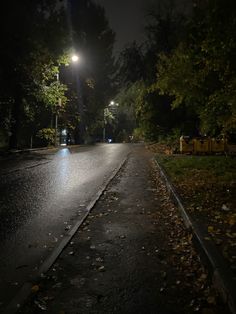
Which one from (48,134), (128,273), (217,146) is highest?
(48,134)

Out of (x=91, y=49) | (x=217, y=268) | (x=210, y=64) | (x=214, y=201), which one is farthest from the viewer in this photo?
(x=91, y=49)

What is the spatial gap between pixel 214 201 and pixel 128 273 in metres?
4.95

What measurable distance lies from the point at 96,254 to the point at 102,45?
54.2m

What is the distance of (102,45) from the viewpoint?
187ft

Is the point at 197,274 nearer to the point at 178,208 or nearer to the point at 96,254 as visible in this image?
the point at 96,254

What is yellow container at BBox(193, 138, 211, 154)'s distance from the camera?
92.4 ft

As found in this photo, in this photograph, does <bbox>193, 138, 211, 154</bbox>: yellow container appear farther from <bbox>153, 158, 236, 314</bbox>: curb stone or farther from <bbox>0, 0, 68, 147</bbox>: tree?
<bbox>153, 158, 236, 314</bbox>: curb stone

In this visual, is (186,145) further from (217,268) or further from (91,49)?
(91,49)

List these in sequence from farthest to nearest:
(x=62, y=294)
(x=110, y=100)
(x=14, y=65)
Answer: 1. (x=110, y=100)
2. (x=14, y=65)
3. (x=62, y=294)

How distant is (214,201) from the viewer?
31.6 feet

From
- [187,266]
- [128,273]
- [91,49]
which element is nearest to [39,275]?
[128,273]

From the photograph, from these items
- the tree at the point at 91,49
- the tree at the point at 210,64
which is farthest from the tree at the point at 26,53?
the tree at the point at 91,49

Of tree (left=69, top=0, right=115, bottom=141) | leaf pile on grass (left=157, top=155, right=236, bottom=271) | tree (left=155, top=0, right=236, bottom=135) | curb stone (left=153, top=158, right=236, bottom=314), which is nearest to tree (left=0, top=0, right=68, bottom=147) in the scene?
tree (left=155, top=0, right=236, bottom=135)

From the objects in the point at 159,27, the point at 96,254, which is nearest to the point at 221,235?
the point at 96,254
